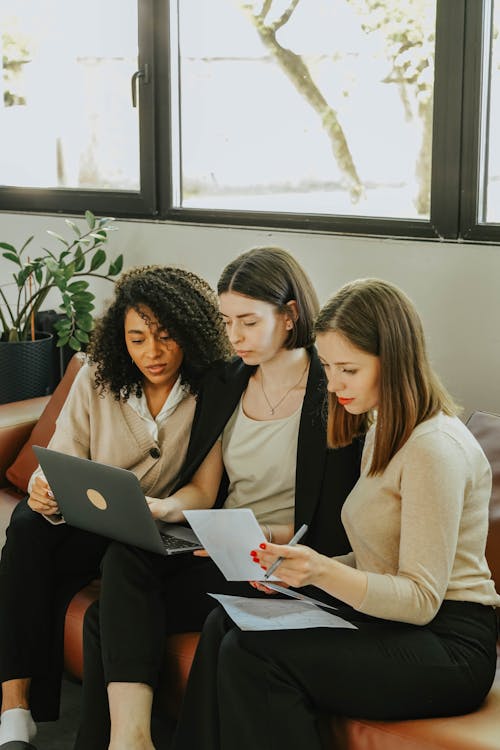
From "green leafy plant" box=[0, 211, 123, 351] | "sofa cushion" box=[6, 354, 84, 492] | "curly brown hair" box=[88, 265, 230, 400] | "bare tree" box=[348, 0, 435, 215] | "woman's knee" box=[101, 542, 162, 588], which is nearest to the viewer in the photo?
"woman's knee" box=[101, 542, 162, 588]

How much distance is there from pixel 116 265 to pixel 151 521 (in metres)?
1.61

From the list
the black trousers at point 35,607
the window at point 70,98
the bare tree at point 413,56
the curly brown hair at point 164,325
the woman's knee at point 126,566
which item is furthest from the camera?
the window at point 70,98

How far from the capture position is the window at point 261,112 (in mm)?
2604

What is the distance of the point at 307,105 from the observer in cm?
303

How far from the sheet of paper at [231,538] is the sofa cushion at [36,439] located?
116cm

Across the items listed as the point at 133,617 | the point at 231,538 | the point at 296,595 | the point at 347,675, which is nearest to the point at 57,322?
the point at 133,617

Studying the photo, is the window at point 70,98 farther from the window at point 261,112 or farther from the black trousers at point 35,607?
the black trousers at point 35,607

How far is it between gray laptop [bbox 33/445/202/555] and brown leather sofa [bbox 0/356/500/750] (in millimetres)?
194

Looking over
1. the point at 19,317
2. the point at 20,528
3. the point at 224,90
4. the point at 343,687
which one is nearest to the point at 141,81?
the point at 224,90

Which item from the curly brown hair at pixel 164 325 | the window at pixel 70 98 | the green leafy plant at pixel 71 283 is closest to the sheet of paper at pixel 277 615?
the curly brown hair at pixel 164 325

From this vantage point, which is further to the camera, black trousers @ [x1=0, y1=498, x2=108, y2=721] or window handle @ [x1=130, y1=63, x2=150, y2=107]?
window handle @ [x1=130, y1=63, x2=150, y2=107]

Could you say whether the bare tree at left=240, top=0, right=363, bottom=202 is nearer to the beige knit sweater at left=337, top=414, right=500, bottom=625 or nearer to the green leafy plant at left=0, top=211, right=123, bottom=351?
the green leafy plant at left=0, top=211, right=123, bottom=351

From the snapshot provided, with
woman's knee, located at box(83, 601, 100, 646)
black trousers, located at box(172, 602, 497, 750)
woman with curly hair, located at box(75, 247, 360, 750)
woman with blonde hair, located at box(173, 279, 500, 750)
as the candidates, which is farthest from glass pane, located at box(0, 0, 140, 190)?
black trousers, located at box(172, 602, 497, 750)

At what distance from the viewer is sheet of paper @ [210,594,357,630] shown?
179 centimetres
